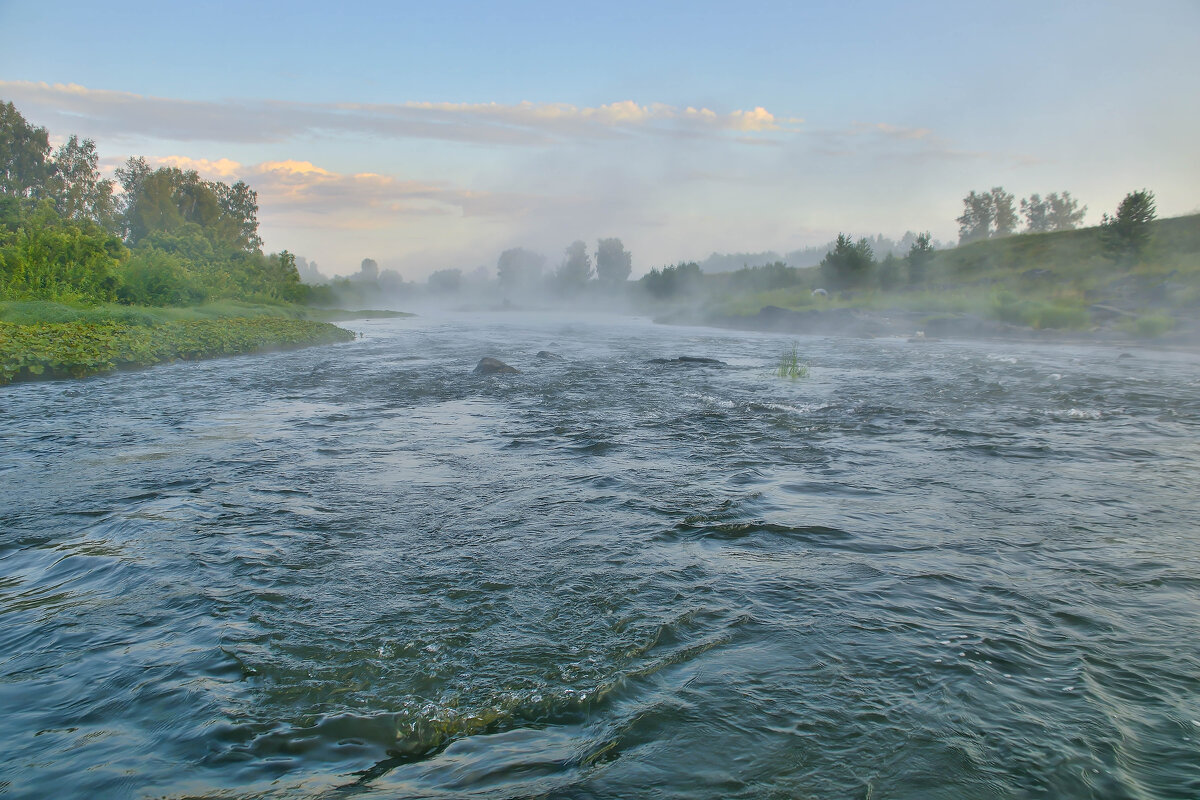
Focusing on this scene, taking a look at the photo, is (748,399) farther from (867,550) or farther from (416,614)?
(416,614)

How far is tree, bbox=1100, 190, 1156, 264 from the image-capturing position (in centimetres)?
4519

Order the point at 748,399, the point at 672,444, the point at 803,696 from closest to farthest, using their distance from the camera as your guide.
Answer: the point at 803,696 < the point at 672,444 < the point at 748,399

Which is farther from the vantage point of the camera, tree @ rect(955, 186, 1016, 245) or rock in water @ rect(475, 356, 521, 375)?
tree @ rect(955, 186, 1016, 245)

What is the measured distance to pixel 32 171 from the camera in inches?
2795

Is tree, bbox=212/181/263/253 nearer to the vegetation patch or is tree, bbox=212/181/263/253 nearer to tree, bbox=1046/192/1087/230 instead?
the vegetation patch

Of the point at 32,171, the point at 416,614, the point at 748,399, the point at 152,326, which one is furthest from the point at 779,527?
the point at 32,171

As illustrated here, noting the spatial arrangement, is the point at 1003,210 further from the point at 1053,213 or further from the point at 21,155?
the point at 21,155

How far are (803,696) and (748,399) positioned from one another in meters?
12.0

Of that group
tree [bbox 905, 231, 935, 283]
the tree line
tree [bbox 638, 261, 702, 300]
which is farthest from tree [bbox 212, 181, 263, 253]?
tree [bbox 905, 231, 935, 283]

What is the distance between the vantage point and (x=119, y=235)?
63219mm

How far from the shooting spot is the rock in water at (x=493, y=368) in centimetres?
2034

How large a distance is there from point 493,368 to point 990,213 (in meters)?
104

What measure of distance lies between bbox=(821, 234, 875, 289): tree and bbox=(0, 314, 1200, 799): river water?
57.4 metres

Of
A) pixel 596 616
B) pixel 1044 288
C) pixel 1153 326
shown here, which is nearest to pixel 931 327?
pixel 1153 326
